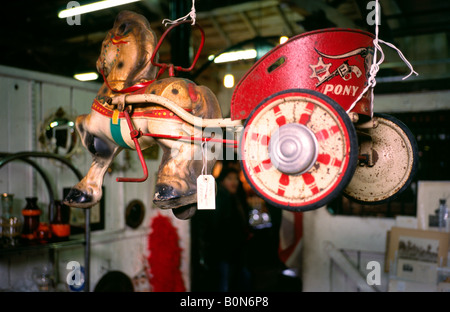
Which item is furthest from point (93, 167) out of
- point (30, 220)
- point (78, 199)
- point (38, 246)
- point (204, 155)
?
point (30, 220)

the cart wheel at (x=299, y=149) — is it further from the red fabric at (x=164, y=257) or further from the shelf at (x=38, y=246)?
the red fabric at (x=164, y=257)

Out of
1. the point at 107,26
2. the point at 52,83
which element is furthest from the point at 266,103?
the point at 107,26

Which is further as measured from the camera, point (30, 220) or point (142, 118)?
point (30, 220)

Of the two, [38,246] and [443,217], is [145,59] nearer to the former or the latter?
[38,246]

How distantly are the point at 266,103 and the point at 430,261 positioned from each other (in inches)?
108

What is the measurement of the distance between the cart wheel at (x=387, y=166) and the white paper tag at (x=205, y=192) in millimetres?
411

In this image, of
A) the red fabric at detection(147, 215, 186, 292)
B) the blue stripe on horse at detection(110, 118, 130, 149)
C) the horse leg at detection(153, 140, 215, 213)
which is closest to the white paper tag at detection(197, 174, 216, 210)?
the horse leg at detection(153, 140, 215, 213)

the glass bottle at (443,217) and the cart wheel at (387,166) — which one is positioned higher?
the cart wheel at (387,166)

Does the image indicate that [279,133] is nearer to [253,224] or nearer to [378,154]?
[378,154]

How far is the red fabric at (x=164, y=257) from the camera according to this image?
161 inches

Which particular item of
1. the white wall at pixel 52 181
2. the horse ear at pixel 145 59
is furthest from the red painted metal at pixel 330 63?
the white wall at pixel 52 181

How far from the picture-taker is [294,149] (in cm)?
79

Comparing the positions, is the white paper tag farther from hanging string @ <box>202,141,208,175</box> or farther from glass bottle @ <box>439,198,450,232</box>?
glass bottle @ <box>439,198,450,232</box>

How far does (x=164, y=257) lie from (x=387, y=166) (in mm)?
3457
